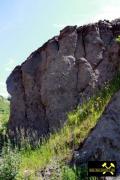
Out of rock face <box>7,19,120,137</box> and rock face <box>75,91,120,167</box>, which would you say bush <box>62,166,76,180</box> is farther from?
rock face <box>7,19,120,137</box>

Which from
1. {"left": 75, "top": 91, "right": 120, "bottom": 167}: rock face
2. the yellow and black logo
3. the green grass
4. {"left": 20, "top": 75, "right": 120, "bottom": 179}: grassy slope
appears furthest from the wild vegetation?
the green grass

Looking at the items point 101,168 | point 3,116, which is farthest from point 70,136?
point 3,116

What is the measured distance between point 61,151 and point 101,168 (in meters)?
4.19

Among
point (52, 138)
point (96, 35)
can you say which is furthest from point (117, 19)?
point (52, 138)

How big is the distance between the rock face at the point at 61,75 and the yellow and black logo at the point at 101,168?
25.7ft

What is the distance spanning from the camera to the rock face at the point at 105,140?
1263cm

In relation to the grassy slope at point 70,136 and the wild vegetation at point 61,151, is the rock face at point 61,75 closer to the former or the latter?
the wild vegetation at point 61,151

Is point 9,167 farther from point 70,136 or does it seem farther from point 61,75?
point 61,75

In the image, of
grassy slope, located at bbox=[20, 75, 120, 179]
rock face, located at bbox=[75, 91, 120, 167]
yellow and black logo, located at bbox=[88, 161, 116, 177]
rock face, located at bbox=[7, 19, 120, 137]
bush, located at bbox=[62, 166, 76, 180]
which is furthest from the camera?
rock face, located at bbox=[7, 19, 120, 137]

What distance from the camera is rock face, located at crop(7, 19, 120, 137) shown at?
19.3 metres

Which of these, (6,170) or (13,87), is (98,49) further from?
(6,170)

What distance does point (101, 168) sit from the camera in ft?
33.1

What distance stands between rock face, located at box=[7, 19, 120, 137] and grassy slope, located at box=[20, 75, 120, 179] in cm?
156

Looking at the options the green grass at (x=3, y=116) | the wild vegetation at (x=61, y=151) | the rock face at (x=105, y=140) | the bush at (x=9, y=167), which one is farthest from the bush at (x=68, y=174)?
the green grass at (x=3, y=116)
